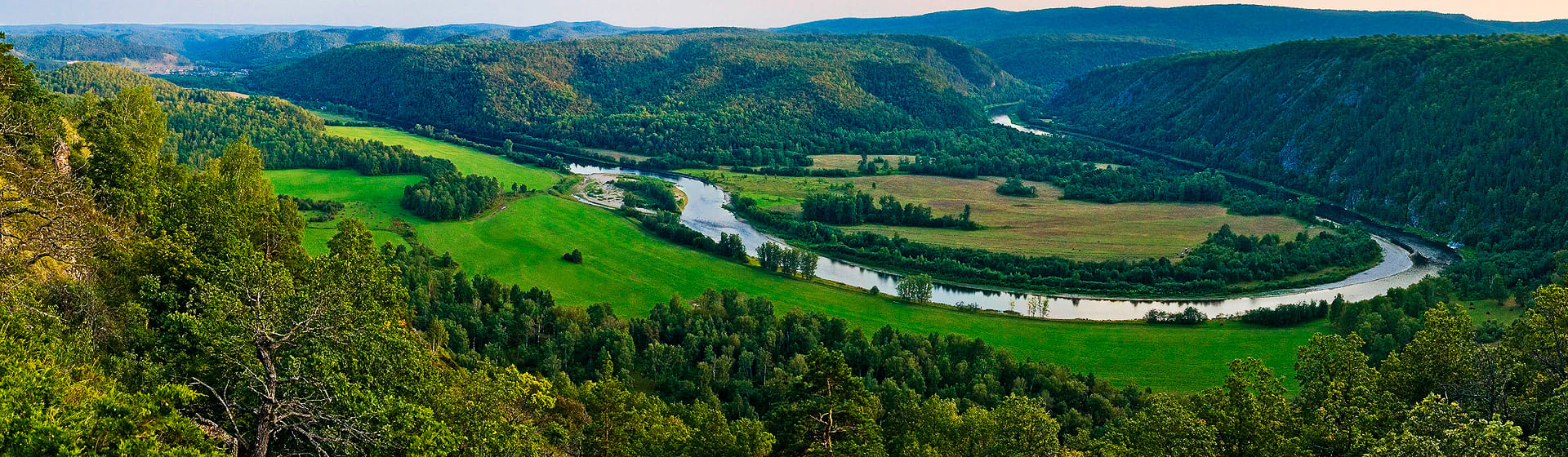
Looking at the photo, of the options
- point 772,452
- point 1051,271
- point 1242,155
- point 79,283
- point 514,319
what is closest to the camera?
point 79,283

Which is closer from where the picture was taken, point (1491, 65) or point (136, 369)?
point (136, 369)

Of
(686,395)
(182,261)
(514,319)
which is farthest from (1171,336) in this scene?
(182,261)

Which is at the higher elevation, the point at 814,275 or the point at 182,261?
the point at 182,261

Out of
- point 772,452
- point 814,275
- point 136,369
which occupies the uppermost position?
point 136,369

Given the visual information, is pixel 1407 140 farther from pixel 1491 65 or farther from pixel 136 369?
pixel 136 369

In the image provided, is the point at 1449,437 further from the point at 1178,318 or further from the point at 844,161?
the point at 844,161

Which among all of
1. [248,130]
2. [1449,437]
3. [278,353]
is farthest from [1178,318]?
[248,130]

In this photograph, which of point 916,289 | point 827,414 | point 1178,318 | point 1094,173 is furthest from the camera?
point 1094,173
